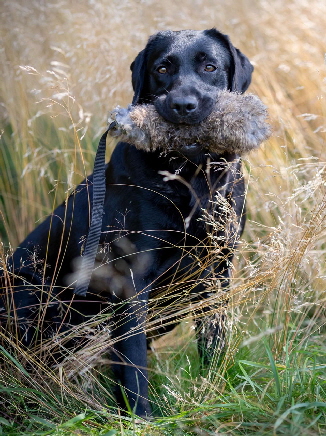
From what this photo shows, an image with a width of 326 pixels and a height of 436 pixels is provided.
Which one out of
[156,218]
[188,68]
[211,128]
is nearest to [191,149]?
[211,128]

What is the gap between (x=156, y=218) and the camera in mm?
2236

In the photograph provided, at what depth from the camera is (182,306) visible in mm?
2133

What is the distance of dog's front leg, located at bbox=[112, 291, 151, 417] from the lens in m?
2.12

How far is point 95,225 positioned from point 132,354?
1.77 feet

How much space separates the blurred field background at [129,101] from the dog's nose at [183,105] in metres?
0.39

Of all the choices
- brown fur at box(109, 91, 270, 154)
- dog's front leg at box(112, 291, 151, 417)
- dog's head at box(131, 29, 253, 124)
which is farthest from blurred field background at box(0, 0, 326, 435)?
dog's head at box(131, 29, 253, 124)

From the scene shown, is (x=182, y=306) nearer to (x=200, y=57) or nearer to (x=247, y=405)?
(x=247, y=405)

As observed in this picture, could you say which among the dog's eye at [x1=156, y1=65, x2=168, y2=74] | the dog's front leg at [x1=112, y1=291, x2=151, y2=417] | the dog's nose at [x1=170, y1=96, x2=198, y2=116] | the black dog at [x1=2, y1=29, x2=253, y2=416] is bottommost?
the dog's front leg at [x1=112, y1=291, x2=151, y2=417]

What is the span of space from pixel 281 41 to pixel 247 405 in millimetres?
2985

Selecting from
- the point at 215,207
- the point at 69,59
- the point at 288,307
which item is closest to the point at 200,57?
the point at 215,207

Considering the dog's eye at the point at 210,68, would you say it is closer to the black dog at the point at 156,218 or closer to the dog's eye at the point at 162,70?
the black dog at the point at 156,218

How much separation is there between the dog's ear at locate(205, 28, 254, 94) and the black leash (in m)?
0.73

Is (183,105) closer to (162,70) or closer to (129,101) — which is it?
(162,70)

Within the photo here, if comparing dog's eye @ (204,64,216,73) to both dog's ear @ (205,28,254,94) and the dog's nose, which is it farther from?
the dog's nose
